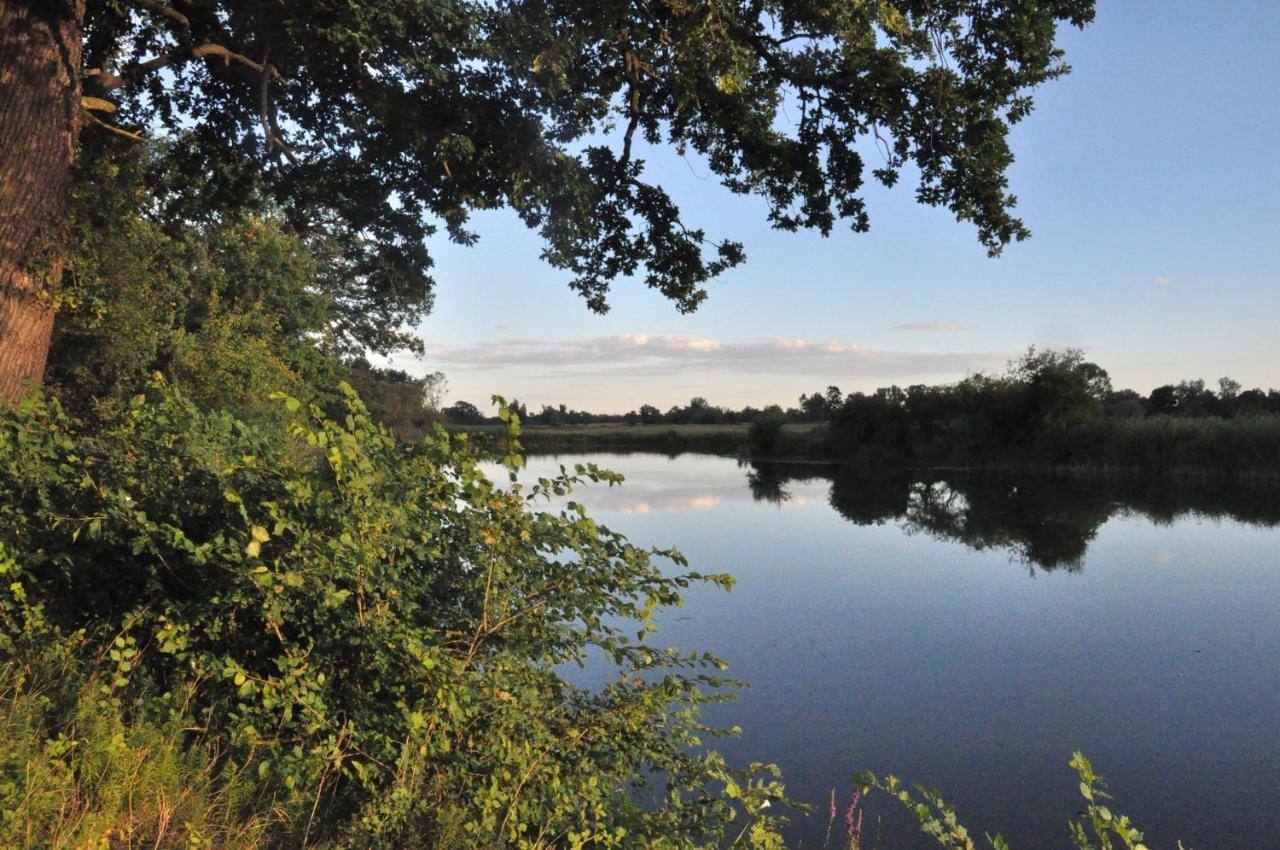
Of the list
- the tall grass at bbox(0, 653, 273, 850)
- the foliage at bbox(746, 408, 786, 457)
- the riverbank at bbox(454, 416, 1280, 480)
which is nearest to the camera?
the tall grass at bbox(0, 653, 273, 850)

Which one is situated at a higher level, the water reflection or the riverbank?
the riverbank

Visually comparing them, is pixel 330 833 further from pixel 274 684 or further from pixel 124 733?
pixel 124 733

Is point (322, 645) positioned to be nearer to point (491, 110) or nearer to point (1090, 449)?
point (491, 110)

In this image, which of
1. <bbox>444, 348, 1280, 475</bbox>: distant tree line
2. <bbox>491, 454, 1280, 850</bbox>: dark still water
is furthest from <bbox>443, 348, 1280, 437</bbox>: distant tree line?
<bbox>491, 454, 1280, 850</bbox>: dark still water

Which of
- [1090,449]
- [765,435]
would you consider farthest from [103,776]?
[765,435]

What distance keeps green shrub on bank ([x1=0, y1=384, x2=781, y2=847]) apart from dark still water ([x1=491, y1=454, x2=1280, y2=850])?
3.40m

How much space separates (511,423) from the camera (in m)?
3.57

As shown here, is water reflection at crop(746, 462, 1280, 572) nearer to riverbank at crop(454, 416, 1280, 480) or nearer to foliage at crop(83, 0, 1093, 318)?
riverbank at crop(454, 416, 1280, 480)

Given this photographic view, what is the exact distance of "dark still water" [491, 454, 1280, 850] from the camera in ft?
23.8

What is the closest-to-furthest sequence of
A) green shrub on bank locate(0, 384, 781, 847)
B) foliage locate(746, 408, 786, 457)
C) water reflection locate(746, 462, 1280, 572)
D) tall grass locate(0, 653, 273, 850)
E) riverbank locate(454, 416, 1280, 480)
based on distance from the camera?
tall grass locate(0, 653, 273, 850)
green shrub on bank locate(0, 384, 781, 847)
water reflection locate(746, 462, 1280, 572)
riverbank locate(454, 416, 1280, 480)
foliage locate(746, 408, 786, 457)

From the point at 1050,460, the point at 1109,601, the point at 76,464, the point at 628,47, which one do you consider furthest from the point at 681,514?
the point at 1050,460

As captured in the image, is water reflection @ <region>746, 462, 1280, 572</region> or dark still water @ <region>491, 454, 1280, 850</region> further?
water reflection @ <region>746, 462, 1280, 572</region>

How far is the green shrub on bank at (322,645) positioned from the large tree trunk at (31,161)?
1482 millimetres

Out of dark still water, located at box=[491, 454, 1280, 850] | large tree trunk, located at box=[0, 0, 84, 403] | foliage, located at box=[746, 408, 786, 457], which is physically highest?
large tree trunk, located at box=[0, 0, 84, 403]
